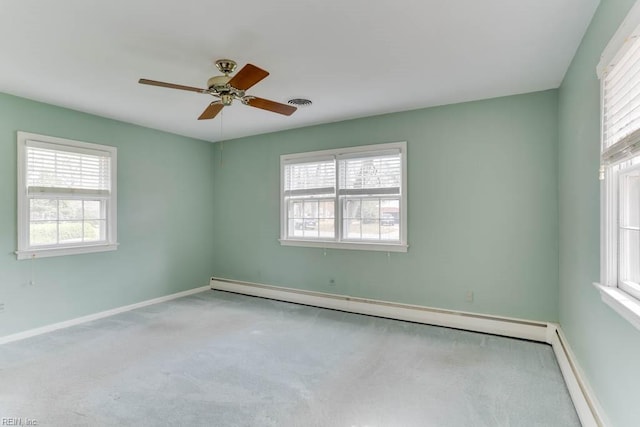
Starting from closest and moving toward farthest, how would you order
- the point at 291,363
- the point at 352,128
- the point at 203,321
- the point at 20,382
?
1. the point at 20,382
2. the point at 291,363
3. the point at 203,321
4. the point at 352,128

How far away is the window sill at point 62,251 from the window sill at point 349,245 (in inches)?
91.4

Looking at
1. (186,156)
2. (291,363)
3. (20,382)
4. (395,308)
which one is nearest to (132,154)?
(186,156)

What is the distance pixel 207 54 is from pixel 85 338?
315cm

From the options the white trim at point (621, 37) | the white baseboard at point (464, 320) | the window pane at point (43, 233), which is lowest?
the white baseboard at point (464, 320)

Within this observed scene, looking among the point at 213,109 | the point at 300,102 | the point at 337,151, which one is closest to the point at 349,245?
the point at 337,151

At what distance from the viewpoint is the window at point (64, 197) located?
3631 mm

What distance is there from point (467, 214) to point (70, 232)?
15.4 feet

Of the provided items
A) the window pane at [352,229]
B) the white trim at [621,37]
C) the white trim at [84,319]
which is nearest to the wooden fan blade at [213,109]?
the window pane at [352,229]

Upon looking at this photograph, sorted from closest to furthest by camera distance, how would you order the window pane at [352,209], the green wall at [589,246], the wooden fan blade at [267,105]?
the green wall at [589,246], the wooden fan blade at [267,105], the window pane at [352,209]

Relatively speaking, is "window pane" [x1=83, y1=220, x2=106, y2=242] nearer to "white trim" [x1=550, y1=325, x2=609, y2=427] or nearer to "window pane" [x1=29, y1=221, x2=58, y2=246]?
"window pane" [x1=29, y1=221, x2=58, y2=246]

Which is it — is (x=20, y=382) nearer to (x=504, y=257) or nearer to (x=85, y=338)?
(x=85, y=338)

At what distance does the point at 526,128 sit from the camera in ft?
11.4

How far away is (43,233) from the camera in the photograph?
3795 mm

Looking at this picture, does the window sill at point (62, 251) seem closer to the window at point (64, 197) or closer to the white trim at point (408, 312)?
the window at point (64, 197)
